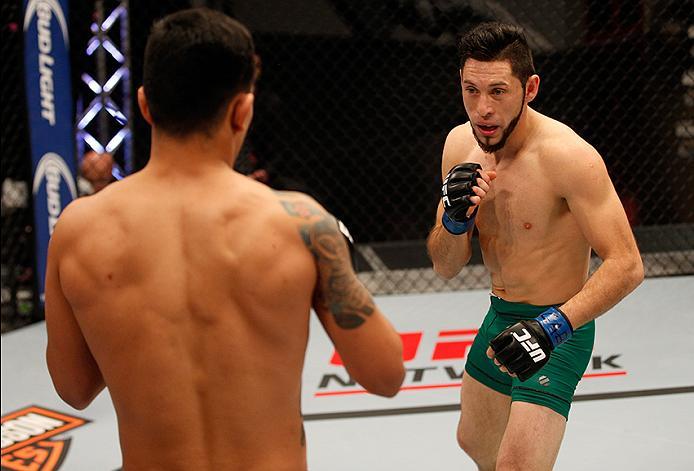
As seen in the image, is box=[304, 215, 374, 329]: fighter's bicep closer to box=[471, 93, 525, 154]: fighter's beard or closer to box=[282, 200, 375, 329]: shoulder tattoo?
box=[282, 200, 375, 329]: shoulder tattoo

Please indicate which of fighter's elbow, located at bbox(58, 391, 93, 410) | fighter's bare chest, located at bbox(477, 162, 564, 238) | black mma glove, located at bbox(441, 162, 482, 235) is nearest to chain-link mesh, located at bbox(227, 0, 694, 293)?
fighter's bare chest, located at bbox(477, 162, 564, 238)

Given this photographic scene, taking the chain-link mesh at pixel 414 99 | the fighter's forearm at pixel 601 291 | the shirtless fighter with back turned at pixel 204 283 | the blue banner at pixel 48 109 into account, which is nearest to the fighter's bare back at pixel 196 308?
the shirtless fighter with back turned at pixel 204 283

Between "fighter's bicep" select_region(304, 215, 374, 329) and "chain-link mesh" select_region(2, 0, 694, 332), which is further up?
"fighter's bicep" select_region(304, 215, 374, 329)

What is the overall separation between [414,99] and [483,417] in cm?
323

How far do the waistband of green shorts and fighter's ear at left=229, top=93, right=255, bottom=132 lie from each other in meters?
1.21

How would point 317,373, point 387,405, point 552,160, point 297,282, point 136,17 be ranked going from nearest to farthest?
point 297,282
point 552,160
point 387,405
point 317,373
point 136,17

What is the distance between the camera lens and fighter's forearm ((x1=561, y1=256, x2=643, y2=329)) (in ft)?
7.03

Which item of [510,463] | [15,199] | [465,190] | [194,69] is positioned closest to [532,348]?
[510,463]

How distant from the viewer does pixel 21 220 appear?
5.02 meters

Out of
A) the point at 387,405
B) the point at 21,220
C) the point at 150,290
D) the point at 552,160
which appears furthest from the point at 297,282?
the point at 21,220

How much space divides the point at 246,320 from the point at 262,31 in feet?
14.0

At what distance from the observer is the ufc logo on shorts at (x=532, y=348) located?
2.08m

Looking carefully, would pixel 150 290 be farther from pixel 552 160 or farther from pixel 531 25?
pixel 531 25

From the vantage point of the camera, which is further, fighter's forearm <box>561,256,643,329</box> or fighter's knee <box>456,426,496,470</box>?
fighter's knee <box>456,426,496,470</box>
